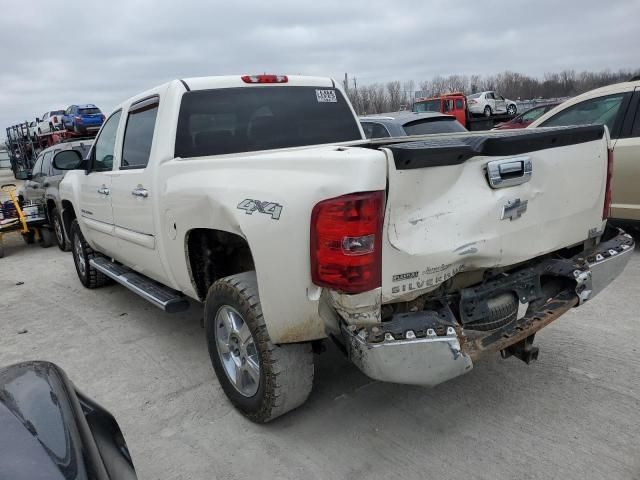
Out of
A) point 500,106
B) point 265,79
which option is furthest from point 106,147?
point 500,106

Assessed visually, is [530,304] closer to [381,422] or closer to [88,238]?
[381,422]

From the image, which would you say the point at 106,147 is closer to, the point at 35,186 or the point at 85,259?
the point at 85,259

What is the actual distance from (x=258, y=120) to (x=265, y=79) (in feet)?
1.29

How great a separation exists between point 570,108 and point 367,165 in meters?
5.40

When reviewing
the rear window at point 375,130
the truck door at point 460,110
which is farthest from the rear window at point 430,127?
the truck door at point 460,110

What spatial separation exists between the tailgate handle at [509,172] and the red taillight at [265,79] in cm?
216

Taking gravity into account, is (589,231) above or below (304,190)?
below

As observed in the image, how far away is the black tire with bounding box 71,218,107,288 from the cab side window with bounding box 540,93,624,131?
19.3 ft

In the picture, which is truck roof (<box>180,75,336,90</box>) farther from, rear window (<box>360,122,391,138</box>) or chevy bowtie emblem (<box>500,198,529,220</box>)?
rear window (<box>360,122,391,138</box>)

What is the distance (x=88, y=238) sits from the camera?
5.53m

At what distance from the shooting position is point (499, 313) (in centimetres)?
267

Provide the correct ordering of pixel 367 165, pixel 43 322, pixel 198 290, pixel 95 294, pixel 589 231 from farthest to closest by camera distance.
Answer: pixel 95 294
pixel 43 322
pixel 198 290
pixel 589 231
pixel 367 165

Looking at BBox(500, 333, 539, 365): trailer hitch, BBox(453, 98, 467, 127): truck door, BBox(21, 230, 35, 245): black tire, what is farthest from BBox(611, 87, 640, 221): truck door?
BBox(453, 98, 467, 127): truck door

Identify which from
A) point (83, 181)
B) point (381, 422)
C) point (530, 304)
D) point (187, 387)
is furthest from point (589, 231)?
point (83, 181)
